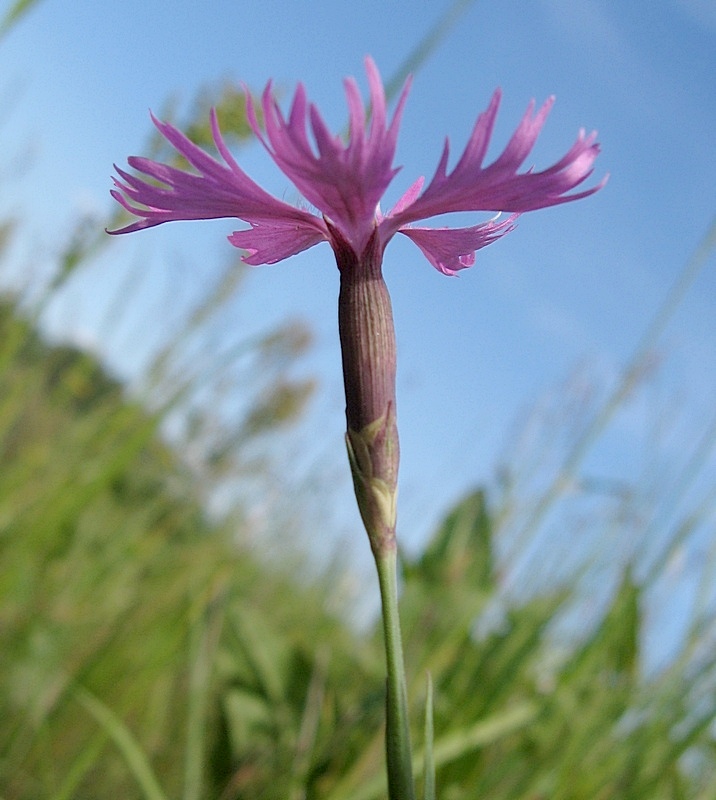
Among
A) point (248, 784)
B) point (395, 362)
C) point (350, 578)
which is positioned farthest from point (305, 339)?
point (395, 362)

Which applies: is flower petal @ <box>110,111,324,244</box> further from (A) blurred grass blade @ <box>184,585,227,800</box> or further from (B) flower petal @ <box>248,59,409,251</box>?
(A) blurred grass blade @ <box>184,585,227,800</box>

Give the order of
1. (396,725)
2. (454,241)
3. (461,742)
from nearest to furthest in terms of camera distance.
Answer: (396,725)
(454,241)
(461,742)

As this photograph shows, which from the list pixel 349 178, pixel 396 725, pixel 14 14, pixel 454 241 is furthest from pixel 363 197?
pixel 14 14

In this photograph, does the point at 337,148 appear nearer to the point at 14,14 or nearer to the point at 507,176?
the point at 507,176

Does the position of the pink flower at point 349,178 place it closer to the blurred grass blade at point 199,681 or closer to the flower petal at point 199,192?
the flower petal at point 199,192

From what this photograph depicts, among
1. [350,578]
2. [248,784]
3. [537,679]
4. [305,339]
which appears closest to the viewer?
[248,784]

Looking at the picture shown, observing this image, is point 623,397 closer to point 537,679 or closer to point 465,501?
point 465,501
